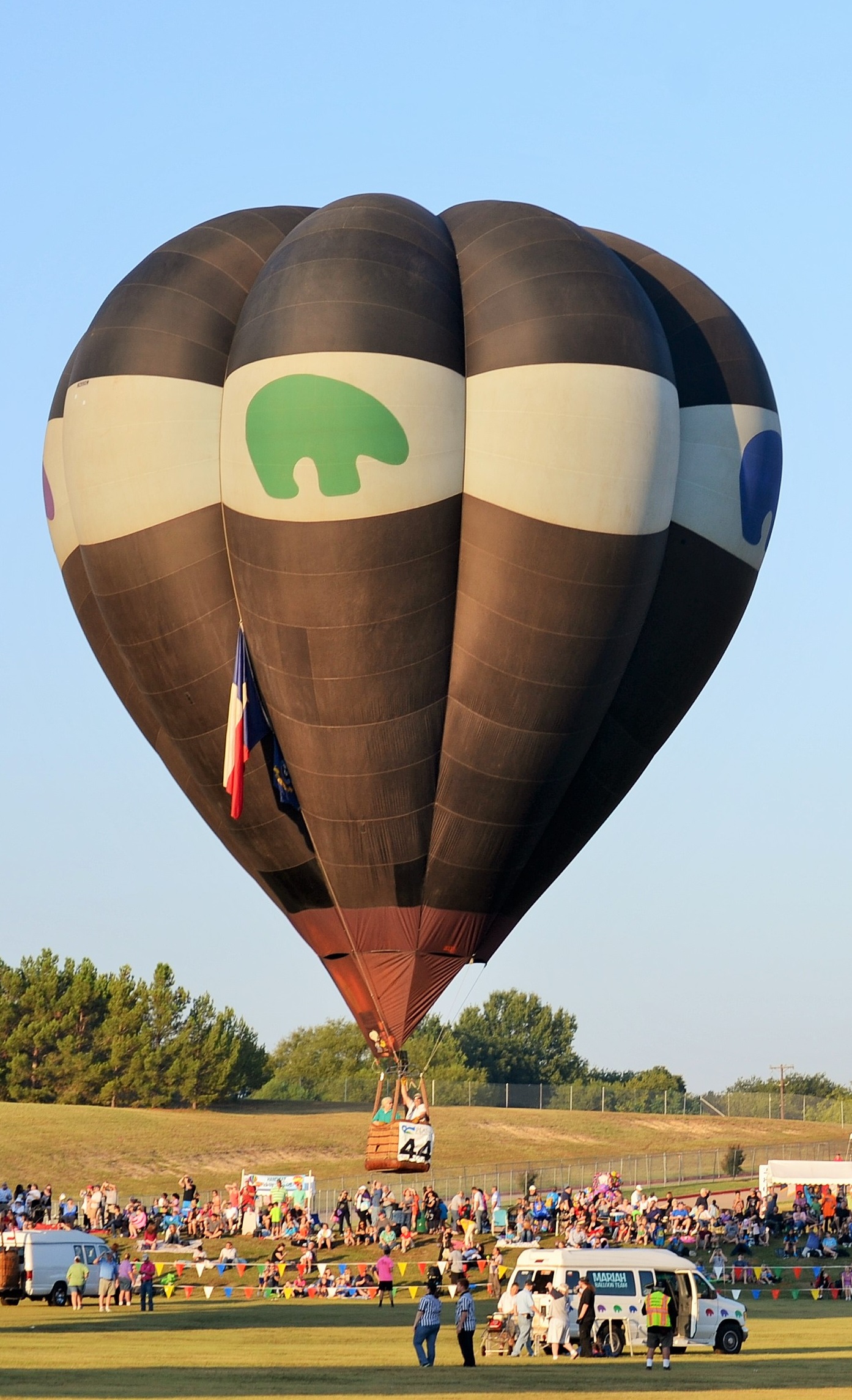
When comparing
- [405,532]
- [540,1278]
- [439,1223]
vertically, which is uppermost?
[405,532]

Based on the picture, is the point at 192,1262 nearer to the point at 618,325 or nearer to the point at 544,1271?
the point at 544,1271

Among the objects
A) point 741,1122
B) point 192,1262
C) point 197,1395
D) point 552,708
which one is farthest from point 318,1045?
point 197,1395

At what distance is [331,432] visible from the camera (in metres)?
28.6

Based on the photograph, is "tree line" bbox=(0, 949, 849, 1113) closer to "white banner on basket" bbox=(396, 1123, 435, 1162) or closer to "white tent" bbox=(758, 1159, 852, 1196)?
"white tent" bbox=(758, 1159, 852, 1196)

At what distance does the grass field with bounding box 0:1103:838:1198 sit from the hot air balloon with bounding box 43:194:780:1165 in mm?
26776

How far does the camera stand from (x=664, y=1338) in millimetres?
24312

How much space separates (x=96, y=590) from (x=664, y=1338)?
1491 cm

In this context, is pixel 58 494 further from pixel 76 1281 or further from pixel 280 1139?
pixel 280 1139

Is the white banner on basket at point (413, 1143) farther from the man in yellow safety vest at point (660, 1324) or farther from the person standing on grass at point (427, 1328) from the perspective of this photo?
the person standing on grass at point (427, 1328)

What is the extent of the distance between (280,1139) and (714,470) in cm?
4013

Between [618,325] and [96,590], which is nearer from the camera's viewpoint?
[618,325]

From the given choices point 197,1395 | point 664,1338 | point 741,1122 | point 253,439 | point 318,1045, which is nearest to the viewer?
point 197,1395

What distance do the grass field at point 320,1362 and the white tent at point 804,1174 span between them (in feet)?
46.5

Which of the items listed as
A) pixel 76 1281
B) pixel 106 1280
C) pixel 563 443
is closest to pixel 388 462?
pixel 563 443
